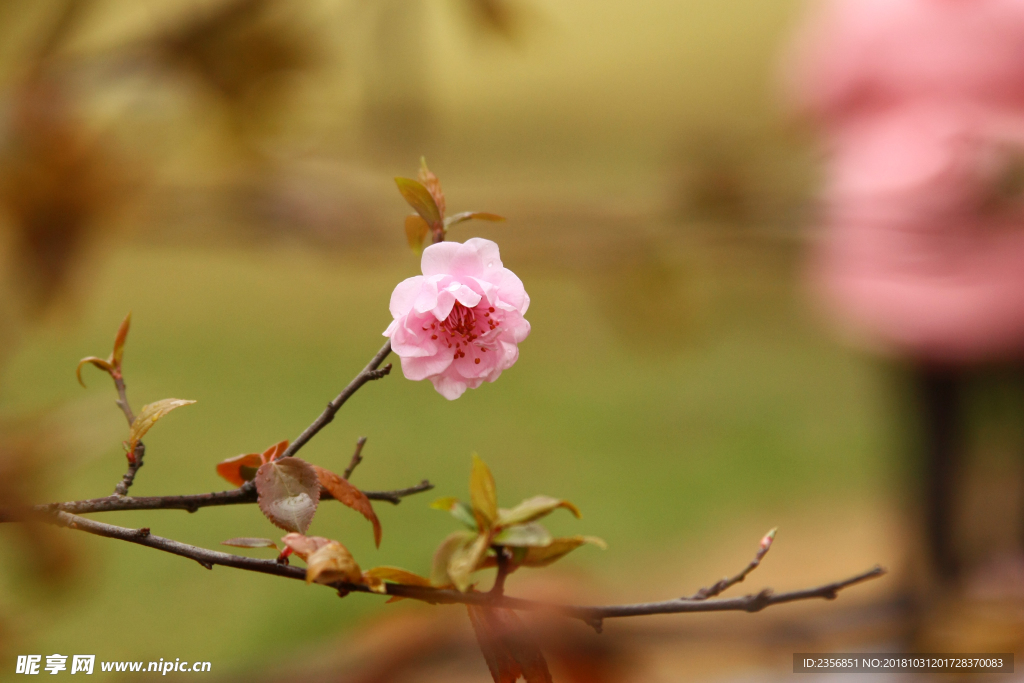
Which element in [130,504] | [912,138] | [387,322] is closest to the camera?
[130,504]

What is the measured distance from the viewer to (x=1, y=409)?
411 millimetres

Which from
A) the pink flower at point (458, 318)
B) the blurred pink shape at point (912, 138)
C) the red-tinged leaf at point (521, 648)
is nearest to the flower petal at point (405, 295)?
the pink flower at point (458, 318)

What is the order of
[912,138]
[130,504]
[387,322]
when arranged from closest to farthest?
[130,504], [387,322], [912,138]

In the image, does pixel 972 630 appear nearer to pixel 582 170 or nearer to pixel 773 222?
pixel 773 222

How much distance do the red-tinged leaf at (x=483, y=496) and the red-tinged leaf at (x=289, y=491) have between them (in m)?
0.05

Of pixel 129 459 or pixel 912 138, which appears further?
pixel 912 138

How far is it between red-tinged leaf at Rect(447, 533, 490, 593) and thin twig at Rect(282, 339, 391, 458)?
0.06 m

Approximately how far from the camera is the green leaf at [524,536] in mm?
276

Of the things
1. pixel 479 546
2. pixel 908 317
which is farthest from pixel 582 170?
pixel 479 546

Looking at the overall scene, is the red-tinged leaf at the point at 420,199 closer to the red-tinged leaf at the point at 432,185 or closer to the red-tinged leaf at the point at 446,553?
the red-tinged leaf at the point at 432,185

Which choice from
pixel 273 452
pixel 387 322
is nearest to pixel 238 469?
pixel 273 452

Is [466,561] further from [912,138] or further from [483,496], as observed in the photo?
[912,138]

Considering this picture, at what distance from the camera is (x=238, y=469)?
11.3 inches

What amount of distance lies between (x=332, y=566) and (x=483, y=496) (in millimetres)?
61
